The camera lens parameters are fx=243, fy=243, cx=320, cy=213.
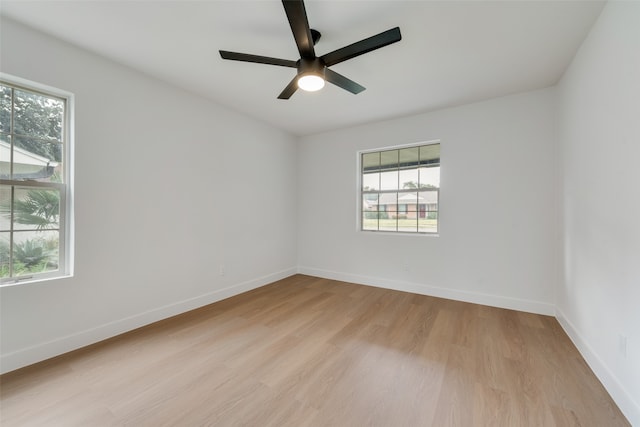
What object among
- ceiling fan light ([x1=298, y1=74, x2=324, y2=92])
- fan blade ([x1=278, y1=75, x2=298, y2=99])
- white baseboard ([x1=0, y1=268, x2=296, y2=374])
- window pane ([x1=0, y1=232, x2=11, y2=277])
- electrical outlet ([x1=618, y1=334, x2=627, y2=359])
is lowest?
white baseboard ([x1=0, y1=268, x2=296, y2=374])

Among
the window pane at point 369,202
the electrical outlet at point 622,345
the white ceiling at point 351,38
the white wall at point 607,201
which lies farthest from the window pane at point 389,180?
the electrical outlet at point 622,345

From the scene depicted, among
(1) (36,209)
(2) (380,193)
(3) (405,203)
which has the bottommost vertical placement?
(1) (36,209)

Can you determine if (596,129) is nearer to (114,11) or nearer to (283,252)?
(114,11)

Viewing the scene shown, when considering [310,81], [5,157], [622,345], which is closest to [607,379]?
[622,345]

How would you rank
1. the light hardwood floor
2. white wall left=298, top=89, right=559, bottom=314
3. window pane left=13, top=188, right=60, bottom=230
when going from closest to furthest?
the light hardwood floor, window pane left=13, top=188, right=60, bottom=230, white wall left=298, top=89, right=559, bottom=314

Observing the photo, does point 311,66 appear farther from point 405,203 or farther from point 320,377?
Answer: point 405,203

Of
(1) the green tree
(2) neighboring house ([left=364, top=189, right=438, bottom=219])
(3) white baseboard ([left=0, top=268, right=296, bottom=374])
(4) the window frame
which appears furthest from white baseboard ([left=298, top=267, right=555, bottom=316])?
(1) the green tree

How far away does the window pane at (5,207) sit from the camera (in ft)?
6.03

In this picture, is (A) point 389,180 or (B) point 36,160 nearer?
(B) point 36,160

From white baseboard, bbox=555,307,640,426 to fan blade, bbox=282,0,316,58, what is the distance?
9.43ft

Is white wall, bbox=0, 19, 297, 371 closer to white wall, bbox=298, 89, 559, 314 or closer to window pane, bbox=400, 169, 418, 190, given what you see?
white wall, bbox=298, 89, 559, 314

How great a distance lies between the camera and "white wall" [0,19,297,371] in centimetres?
192

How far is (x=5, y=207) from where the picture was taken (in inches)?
73.0

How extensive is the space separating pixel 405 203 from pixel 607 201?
217 centimetres
